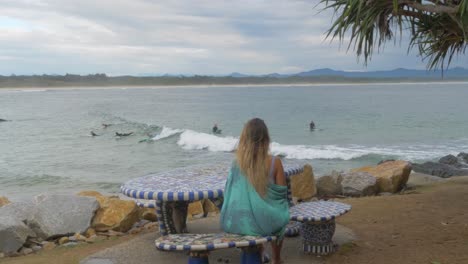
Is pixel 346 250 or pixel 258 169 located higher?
pixel 258 169

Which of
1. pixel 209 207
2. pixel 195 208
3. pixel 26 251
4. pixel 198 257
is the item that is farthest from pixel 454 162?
pixel 198 257

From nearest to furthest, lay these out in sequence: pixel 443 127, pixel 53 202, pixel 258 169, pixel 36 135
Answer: pixel 258 169 < pixel 53 202 < pixel 36 135 < pixel 443 127

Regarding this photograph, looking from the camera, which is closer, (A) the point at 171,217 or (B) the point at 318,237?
(B) the point at 318,237

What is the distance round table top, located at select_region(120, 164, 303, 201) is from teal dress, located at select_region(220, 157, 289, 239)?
0.40 m

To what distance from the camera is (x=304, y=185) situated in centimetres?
961

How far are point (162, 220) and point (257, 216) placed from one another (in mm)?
1641

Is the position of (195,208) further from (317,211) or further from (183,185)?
(317,211)

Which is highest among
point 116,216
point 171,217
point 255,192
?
point 255,192

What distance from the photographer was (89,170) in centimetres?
1906

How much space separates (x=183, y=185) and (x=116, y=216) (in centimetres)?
251

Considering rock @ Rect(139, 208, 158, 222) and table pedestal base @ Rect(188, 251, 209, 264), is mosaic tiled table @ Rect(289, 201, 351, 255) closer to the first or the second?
table pedestal base @ Rect(188, 251, 209, 264)

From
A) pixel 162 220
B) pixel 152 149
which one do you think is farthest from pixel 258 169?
pixel 152 149

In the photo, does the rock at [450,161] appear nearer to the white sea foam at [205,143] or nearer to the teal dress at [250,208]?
the white sea foam at [205,143]

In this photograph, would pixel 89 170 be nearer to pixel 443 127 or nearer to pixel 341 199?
pixel 341 199
